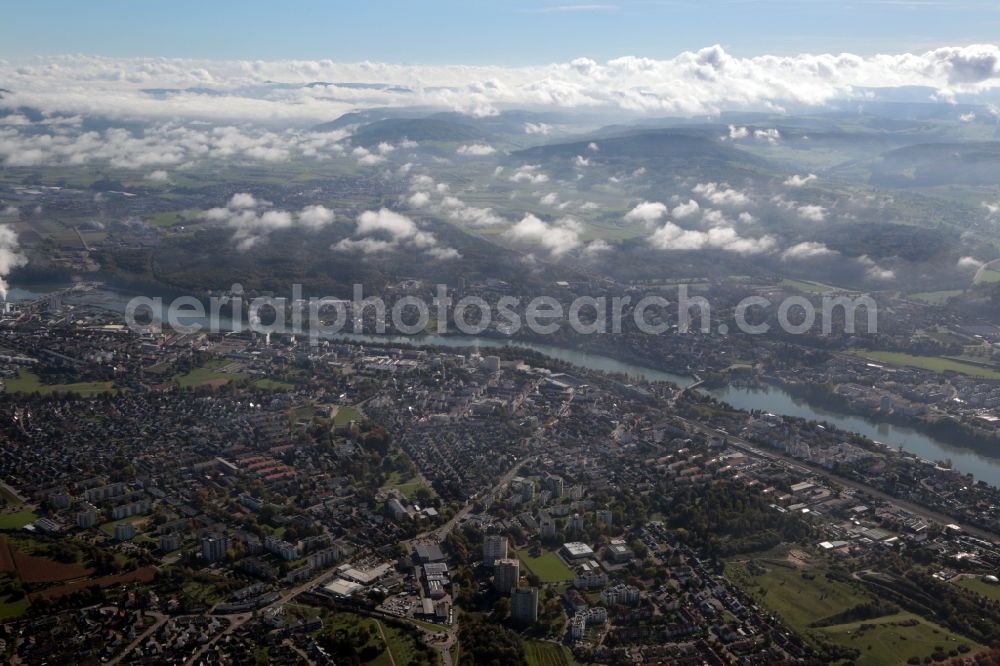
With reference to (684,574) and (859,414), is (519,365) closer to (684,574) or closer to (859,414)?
(859,414)

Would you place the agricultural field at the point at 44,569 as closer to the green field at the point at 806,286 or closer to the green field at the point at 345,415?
the green field at the point at 345,415

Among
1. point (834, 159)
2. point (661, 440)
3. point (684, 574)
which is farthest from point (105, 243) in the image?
point (834, 159)

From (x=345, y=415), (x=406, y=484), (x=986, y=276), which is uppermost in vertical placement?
(x=986, y=276)

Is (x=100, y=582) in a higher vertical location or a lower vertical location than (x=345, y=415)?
lower

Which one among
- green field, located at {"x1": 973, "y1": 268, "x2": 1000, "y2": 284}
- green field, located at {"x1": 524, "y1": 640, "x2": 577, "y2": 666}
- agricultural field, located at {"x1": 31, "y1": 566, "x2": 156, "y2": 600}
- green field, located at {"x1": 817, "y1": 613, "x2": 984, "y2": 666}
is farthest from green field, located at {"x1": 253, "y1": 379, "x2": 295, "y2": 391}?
green field, located at {"x1": 973, "y1": 268, "x2": 1000, "y2": 284}

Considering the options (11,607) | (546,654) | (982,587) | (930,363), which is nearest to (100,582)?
(11,607)

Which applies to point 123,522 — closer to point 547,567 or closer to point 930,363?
point 547,567

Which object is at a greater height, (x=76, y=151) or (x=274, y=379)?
(x=76, y=151)
